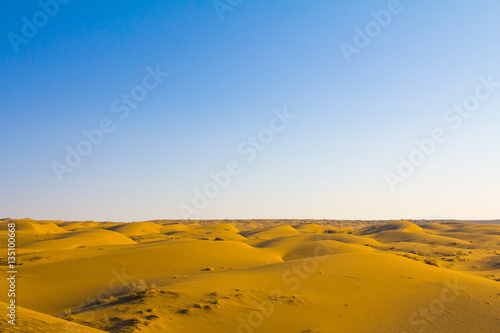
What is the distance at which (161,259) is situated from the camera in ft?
57.4

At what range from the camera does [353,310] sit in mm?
9859

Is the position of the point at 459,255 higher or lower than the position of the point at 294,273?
lower

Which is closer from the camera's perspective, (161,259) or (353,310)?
(353,310)

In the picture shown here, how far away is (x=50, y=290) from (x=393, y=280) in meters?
13.2

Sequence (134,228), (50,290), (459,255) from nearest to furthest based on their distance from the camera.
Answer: (50,290)
(459,255)
(134,228)

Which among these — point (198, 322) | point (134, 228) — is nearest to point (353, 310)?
point (198, 322)

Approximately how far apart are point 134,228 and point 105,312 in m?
48.9

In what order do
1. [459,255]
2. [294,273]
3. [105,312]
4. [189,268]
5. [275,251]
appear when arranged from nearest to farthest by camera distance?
[105,312]
[294,273]
[189,268]
[275,251]
[459,255]

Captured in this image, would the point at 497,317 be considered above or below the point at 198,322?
below

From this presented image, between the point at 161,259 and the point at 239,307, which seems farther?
the point at 161,259

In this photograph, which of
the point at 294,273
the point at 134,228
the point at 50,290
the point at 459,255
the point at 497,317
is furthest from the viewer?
the point at 134,228

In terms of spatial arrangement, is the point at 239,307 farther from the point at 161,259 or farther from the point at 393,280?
the point at 161,259

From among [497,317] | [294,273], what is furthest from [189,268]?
[497,317]

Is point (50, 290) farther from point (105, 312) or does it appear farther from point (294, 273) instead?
point (294, 273)
